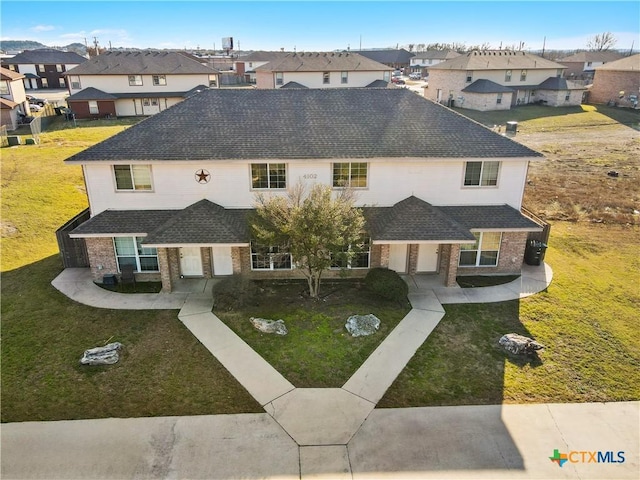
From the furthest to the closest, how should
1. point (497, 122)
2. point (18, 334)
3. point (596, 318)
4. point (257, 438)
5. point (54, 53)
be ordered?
point (54, 53) < point (497, 122) < point (596, 318) < point (18, 334) < point (257, 438)

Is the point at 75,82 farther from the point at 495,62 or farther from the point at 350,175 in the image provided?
the point at 495,62

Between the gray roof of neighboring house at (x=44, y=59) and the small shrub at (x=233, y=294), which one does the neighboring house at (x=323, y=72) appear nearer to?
the gray roof of neighboring house at (x=44, y=59)

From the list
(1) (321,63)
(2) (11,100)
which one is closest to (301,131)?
(1) (321,63)

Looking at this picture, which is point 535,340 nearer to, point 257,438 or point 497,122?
point 257,438

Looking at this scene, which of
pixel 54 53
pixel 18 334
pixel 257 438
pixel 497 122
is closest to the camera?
pixel 257 438

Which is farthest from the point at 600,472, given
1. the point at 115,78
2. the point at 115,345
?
the point at 115,78
